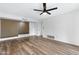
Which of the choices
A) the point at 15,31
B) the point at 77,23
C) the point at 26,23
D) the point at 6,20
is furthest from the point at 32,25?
the point at 77,23

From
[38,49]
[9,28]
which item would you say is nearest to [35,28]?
[9,28]

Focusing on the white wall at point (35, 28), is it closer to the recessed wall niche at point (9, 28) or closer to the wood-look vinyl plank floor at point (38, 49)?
the recessed wall niche at point (9, 28)

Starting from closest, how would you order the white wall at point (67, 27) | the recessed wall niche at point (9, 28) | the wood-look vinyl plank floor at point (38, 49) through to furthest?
the wood-look vinyl plank floor at point (38, 49), the white wall at point (67, 27), the recessed wall niche at point (9, 28)

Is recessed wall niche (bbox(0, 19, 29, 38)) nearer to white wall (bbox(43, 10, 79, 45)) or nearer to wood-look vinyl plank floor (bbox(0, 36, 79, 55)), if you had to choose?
wood-look vinyl plank floor (bbox(0, 36, 79, 55))

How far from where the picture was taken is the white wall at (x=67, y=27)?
549 cm

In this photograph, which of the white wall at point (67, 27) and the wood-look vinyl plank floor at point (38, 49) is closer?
the wood-look vinyl plank floor at point (38, 49)

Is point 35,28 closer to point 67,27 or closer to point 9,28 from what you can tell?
point 9,28

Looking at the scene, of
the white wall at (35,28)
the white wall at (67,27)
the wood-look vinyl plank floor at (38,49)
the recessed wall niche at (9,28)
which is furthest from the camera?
the white wall at (35,28)

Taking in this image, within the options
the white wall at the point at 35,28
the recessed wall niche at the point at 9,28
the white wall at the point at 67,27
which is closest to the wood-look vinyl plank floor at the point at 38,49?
the white wall at the point at 67,27

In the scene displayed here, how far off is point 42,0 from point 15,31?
25.7 feet

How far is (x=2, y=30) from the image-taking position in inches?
277

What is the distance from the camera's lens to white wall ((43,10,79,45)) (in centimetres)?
549

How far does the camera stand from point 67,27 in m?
6.20

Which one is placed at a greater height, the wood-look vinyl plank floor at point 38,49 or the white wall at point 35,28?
the white wall at point 35,28
